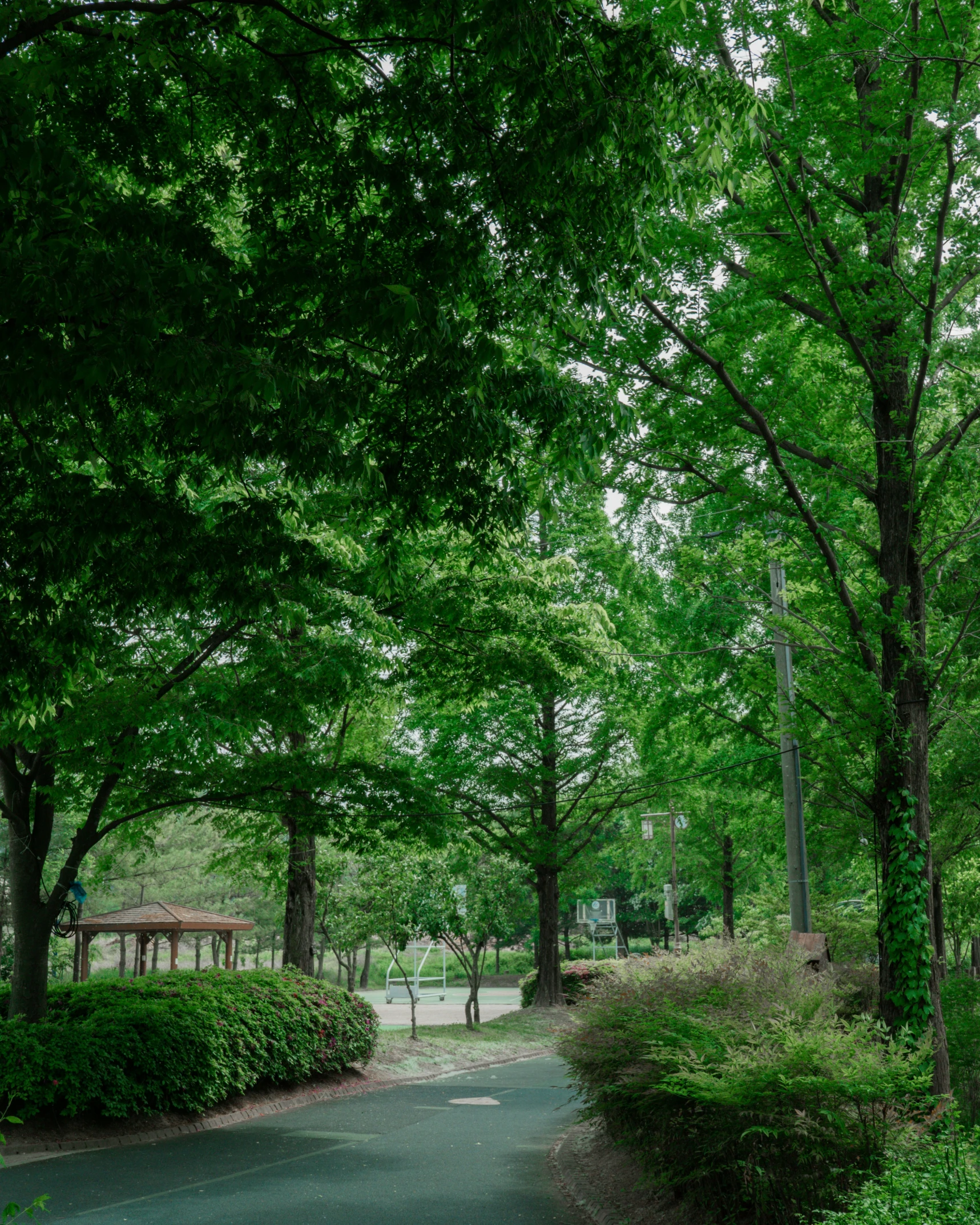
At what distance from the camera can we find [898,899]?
869 centimetres

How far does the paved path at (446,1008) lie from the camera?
32.0 m

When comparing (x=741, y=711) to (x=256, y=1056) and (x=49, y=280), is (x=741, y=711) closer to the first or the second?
(x=256, y=1056)

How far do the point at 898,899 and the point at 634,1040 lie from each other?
2564mm

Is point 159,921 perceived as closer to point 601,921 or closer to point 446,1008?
point 446,1008

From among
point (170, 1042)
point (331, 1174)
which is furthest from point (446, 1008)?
point (331, 1174)

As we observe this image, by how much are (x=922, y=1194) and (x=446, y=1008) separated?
39344mm

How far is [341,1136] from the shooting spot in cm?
Answer: 1250

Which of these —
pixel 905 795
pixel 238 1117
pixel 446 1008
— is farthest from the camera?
pixel 446 1008

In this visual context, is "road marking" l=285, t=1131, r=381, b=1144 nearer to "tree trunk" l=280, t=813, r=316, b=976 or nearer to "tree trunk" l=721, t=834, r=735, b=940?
"tree trunk" l=280, t=813, r=316, b=976

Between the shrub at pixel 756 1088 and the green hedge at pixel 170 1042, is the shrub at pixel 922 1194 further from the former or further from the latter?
the green hedge at pixel 170 1042

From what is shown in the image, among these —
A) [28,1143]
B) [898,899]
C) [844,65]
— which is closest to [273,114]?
[844,65]

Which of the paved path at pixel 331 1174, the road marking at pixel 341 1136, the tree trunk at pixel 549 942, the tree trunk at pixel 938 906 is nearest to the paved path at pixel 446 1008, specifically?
the tree trunk at pixel 549 942

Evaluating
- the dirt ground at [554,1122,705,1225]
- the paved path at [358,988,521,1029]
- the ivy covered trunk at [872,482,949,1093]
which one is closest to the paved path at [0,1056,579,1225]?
the dirt ground at [554,1122,705,1225]

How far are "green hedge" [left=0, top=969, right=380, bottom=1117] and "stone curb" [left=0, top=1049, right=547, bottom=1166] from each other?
27 cm
